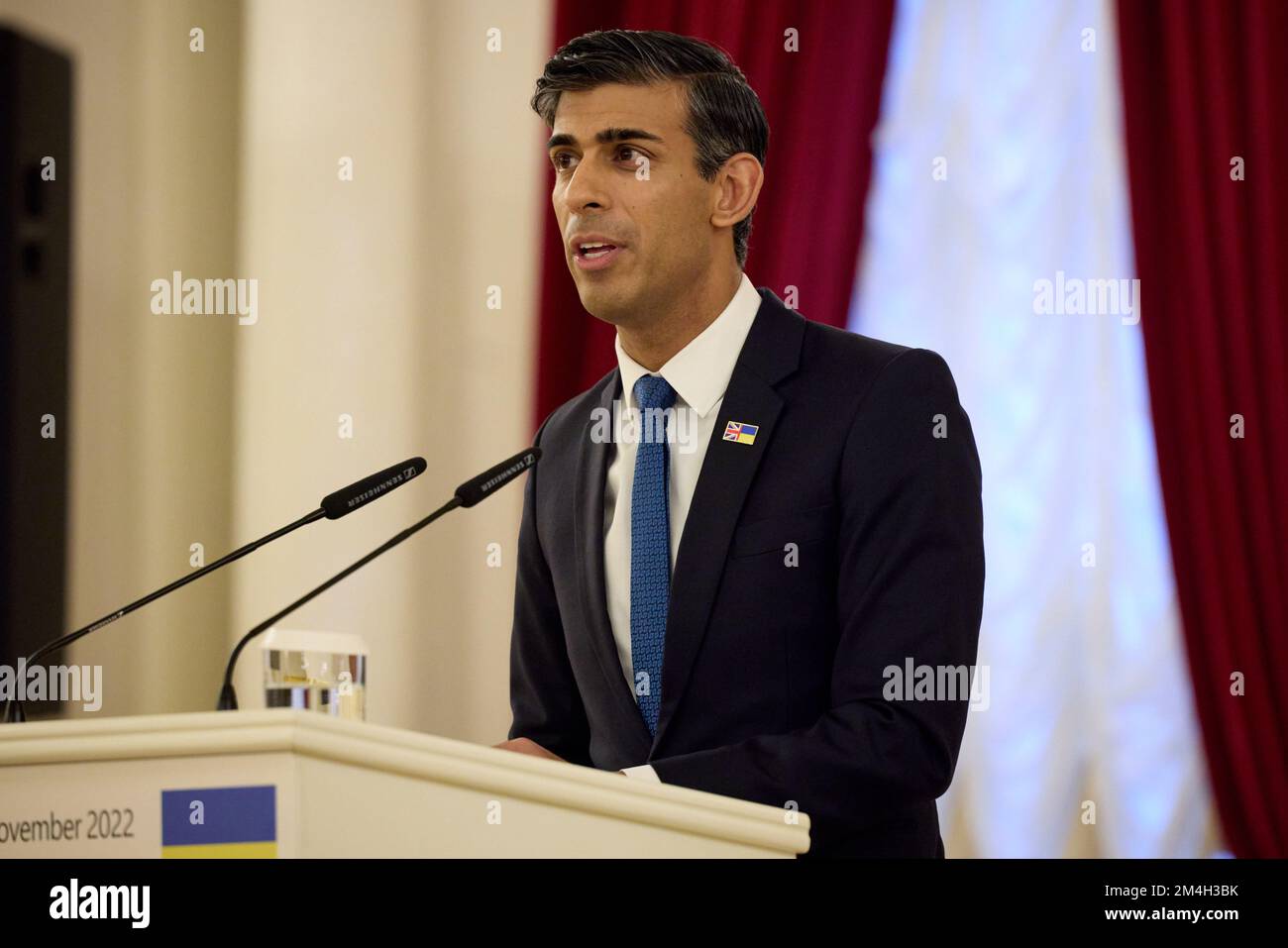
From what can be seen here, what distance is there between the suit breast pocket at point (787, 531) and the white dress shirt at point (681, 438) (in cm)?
13

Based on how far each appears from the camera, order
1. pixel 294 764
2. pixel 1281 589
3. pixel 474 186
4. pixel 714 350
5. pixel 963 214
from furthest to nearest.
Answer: pixel 474 186
pixel 963 214
pixel 1281 589
pixel 714 350
pixel 294 764

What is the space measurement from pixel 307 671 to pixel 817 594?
889 mm

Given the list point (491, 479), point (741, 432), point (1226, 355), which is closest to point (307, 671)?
point (491, 479)

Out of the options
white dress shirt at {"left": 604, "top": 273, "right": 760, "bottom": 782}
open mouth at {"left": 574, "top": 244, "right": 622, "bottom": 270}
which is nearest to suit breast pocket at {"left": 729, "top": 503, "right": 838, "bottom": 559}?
white dress shirt at {"left": 604, "top": 273, "right": 760, "bottom": 782}

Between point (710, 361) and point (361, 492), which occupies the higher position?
point (710, 361)

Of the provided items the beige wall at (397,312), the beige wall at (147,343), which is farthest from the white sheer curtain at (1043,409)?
the beige wall at (147,343)

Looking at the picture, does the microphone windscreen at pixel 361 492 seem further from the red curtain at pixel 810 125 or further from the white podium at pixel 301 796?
the red curtain at pixel 810 125

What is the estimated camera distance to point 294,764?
1230 millimetres

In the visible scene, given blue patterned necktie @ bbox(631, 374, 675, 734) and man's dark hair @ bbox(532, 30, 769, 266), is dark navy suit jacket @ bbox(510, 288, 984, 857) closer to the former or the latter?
blue patterned necktie @ bbox(631, 374, 675, 734)

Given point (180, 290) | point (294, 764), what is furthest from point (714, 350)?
point (180, 290)

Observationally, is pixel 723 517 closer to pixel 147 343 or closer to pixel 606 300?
pixel 606 300

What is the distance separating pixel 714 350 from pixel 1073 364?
5.32 feet

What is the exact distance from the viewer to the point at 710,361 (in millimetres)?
2391
